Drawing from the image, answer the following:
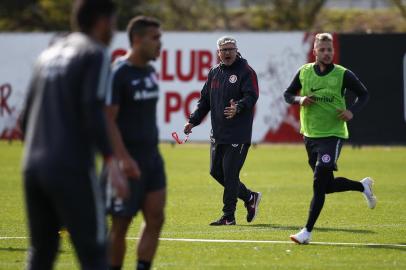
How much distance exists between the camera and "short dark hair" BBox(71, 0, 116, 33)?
6.69 metres

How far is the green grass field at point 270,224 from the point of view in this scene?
1001 cm

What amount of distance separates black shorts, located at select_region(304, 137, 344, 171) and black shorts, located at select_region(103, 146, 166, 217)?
346 cm

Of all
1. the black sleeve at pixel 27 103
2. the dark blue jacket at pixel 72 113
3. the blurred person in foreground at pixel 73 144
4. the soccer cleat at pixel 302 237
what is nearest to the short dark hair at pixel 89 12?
the blurred person in foreground at pixel 73 144

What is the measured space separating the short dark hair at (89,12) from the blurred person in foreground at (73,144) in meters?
0.04

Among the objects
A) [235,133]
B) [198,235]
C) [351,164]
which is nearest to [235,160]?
[235,133]

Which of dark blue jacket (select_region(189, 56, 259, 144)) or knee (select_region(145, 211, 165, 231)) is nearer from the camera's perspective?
knee (select_region(145, 211, 165, 231))

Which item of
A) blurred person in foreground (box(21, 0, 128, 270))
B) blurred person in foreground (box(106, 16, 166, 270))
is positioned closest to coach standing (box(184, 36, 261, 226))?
blurred person in foreground (box(106, 16, 166, 270))

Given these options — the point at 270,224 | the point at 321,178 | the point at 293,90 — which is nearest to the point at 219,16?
the point at 270,224

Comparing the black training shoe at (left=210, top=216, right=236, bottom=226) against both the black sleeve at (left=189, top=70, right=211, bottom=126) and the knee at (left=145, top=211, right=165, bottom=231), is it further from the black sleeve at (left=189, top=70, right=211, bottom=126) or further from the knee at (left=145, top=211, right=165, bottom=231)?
the knee at (left=145, top=211, right=165, bottom=231)

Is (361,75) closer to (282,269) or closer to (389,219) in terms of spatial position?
(389,219)

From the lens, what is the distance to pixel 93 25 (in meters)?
6.71

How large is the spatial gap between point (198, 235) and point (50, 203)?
5.38 metres

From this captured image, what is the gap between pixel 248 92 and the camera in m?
13.2

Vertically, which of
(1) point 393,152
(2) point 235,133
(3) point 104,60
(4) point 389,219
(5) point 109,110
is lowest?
(1) point 393,152
